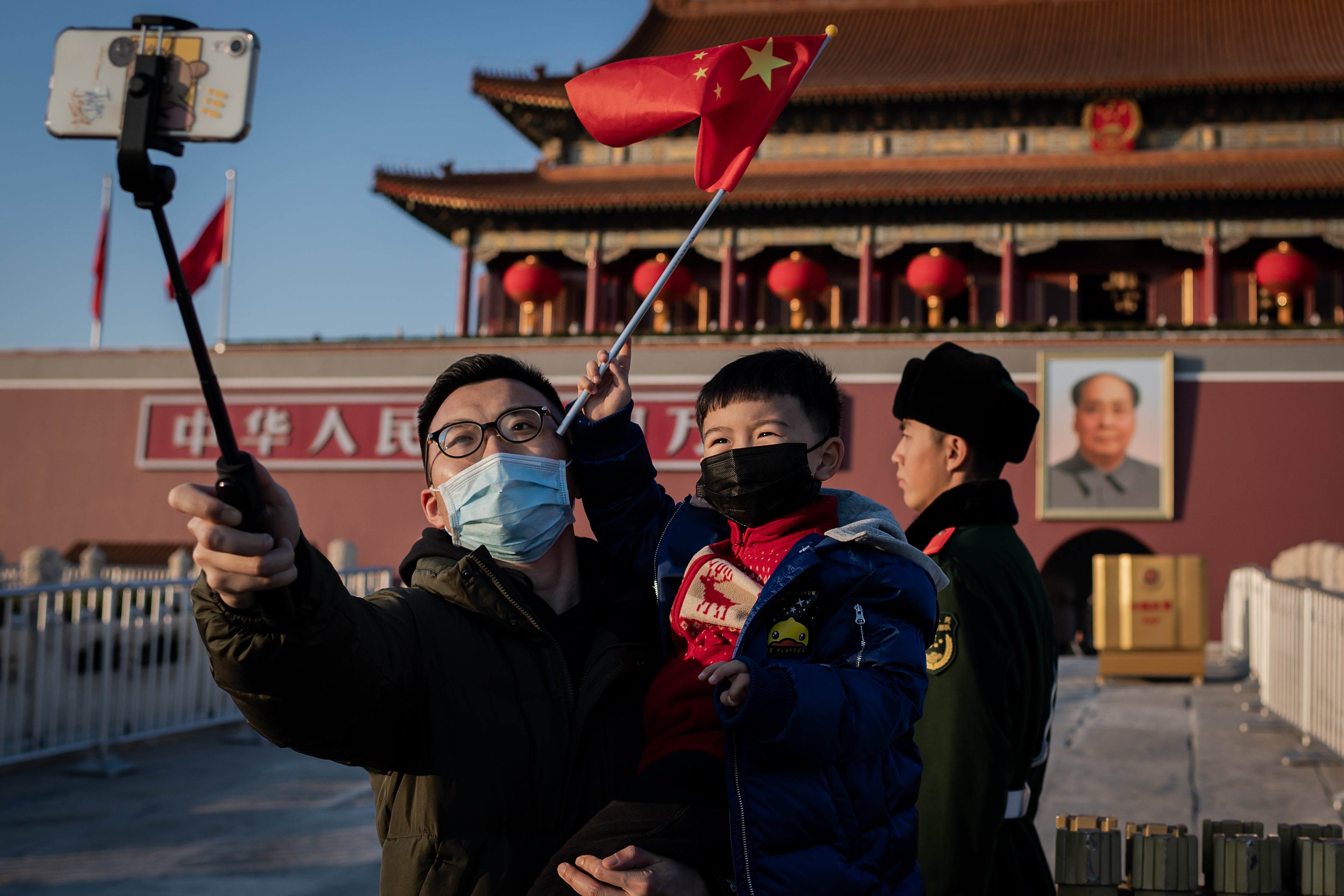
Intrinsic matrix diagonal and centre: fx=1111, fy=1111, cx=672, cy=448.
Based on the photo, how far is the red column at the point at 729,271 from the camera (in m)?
16.9

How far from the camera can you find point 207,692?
301 inches

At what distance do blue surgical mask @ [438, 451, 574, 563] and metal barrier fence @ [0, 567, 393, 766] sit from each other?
5344 millimetres

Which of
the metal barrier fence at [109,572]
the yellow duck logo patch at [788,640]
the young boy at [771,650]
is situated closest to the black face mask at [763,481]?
the young boy at [771,650]

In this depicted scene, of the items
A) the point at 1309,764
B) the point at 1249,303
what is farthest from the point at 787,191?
the point at 1309,764

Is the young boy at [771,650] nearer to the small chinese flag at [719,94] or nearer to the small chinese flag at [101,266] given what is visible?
the small chinese flag at [719,94]

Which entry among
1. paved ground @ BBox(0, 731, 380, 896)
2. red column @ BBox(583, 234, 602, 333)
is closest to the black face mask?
paved ground @ BBox(0, 731, 380, 896)

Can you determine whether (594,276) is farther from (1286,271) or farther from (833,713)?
(833,713)

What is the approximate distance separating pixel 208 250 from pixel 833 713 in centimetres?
1583

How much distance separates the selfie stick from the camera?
1110 mm

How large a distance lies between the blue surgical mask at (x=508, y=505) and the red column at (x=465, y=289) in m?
15.9

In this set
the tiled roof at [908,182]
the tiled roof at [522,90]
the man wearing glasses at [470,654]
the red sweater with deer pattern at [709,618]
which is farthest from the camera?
the tiled roof at [522,90]

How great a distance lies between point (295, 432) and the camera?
16.1 metres

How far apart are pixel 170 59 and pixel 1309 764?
7569mm

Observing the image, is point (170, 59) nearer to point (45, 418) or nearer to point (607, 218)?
point (607, 218)
